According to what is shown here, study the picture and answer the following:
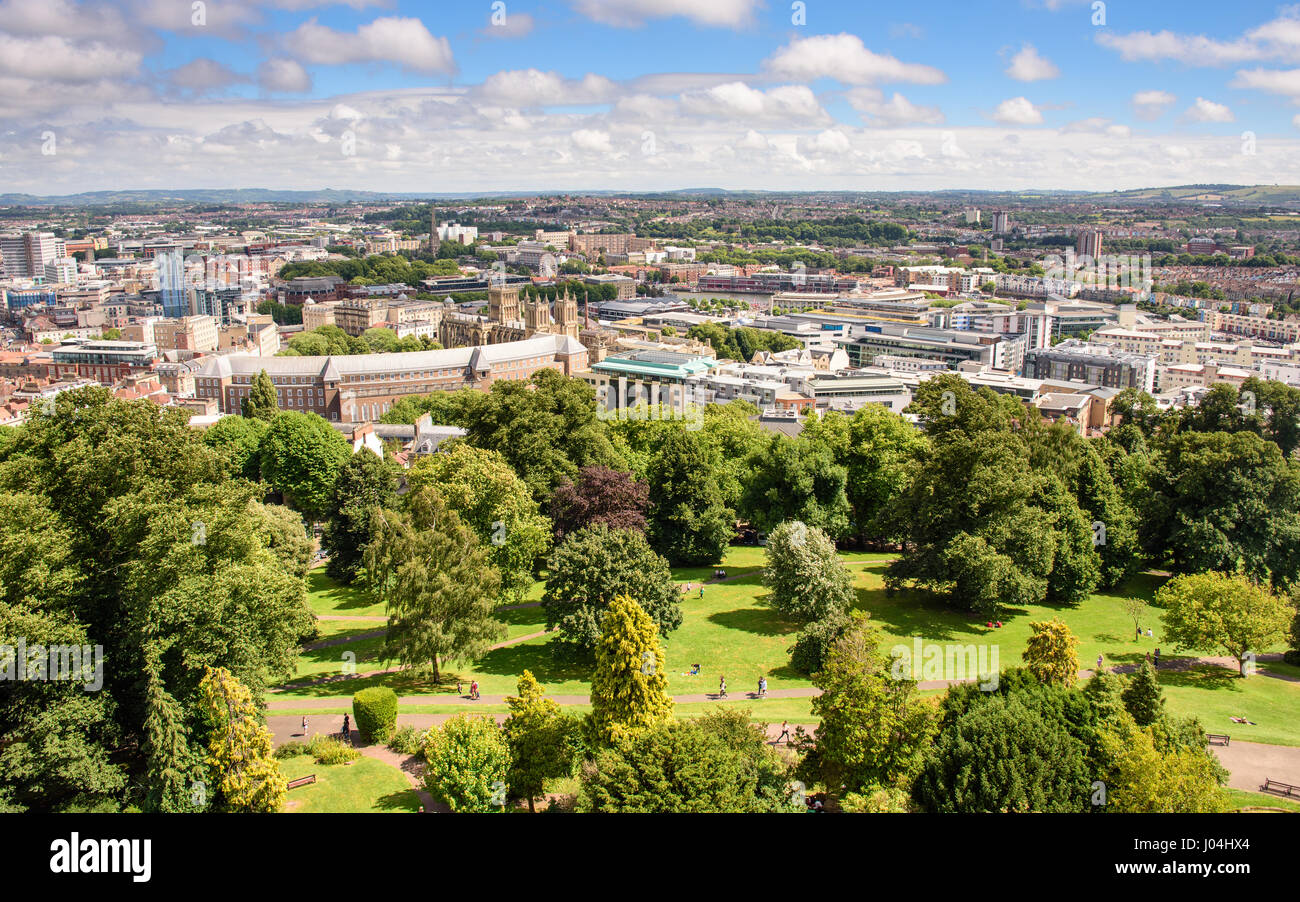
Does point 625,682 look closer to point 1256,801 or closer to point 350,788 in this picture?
point 350,788

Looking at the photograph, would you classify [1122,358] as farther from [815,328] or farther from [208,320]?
[208,320]

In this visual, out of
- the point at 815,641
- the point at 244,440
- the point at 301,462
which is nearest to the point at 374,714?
the point at 815,641

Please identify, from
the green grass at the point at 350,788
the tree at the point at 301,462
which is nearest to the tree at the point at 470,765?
the green grass at the point at 350,788

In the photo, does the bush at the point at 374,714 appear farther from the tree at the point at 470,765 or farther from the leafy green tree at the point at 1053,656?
the leafy green tree at the point at 1053,656

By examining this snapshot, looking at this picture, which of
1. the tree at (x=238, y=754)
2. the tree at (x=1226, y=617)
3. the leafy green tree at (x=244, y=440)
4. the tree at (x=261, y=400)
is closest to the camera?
the tree at (x=238, y=754)
